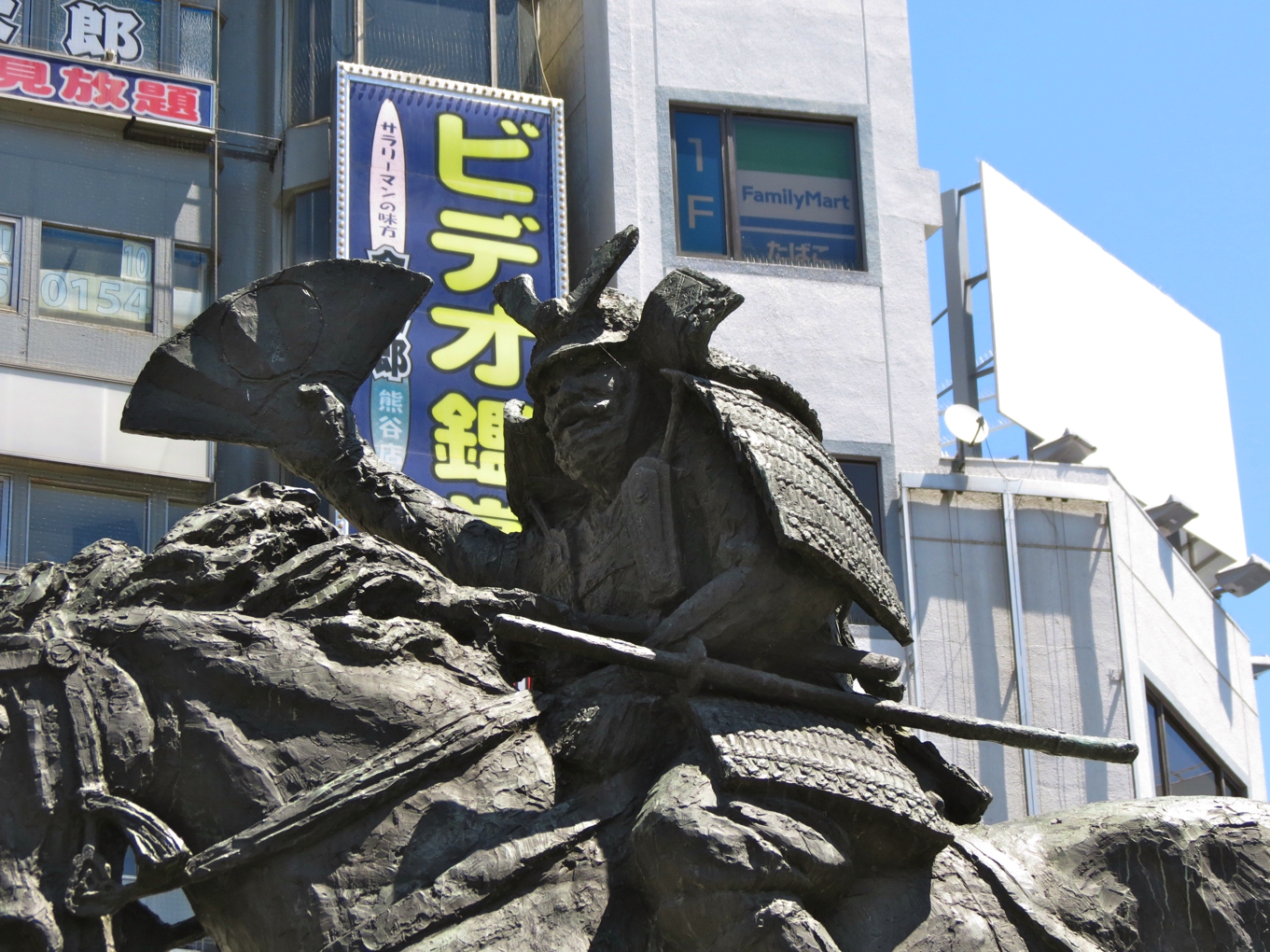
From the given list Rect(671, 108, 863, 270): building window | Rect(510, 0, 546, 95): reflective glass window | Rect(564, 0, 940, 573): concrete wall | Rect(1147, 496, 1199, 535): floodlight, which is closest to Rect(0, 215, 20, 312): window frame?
Rect(510, 0, 546, 95): reflective glass window

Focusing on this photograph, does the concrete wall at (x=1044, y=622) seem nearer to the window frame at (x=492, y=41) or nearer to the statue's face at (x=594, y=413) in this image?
the window frame at (x=492, y=41)

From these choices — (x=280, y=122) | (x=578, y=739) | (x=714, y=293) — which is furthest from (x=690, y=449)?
(x=280, y=122)

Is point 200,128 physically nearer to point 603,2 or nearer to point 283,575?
point 603,2

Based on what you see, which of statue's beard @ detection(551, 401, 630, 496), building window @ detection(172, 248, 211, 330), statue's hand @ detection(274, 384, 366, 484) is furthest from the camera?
building window @ detection(172, 248, 211, 330)

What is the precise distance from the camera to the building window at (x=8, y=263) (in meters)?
22.5

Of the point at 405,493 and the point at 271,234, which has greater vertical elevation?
the point at 271,234

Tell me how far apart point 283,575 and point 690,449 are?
160 centimetres

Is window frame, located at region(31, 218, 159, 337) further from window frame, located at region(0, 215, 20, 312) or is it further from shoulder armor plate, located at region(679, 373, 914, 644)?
shoulder armor plate, located at region(679, 373, 914, 644)

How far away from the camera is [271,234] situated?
2414 cm

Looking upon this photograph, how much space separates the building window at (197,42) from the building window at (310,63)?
97cm

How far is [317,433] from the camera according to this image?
8.23 m

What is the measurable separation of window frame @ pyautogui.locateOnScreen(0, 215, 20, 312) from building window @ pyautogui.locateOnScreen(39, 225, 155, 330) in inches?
10.0

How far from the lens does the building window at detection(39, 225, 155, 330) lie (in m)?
22.8

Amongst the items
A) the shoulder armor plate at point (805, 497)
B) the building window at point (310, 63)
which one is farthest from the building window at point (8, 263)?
the shoulder armor plate at point (805, 497)
